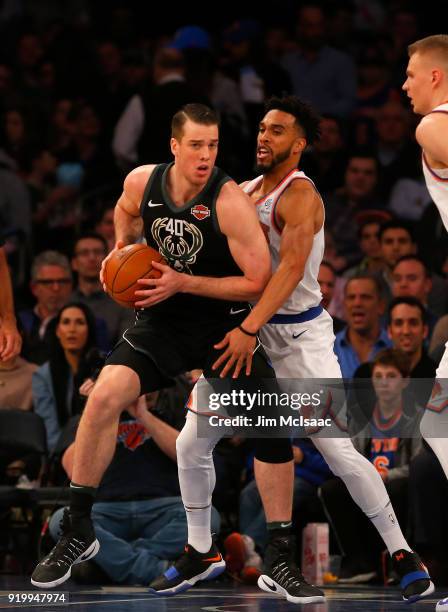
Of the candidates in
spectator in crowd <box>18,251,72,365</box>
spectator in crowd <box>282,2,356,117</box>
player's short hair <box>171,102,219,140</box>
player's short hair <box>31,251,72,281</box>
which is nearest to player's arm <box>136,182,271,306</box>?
player's short hair <box>171,102,219,140</box>

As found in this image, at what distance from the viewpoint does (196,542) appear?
621cm

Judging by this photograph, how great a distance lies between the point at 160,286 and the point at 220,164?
2.87m

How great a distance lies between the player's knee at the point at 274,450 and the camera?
6008 millimetres

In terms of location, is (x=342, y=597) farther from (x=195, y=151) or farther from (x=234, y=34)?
(x=234, y=34)

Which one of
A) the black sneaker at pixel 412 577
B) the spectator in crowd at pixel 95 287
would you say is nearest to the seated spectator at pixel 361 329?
the spectator in crowd at pixel 95 287

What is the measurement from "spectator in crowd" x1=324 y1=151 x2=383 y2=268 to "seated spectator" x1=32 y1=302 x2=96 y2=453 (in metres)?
2.57

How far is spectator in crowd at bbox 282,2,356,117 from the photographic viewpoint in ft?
39.5

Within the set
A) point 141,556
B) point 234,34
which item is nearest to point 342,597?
point 141,556

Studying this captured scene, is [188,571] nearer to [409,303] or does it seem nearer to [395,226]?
[409,303]

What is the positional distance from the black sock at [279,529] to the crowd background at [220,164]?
1.51 m

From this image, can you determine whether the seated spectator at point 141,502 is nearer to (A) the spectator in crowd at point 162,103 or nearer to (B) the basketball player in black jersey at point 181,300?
(B) the basketball player in black jersey at point 181,300

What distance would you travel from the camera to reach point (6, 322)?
639 centimetres

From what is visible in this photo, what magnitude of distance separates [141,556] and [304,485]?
3.77 ft

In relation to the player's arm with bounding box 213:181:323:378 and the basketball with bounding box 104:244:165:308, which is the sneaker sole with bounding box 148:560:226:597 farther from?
the basketball with bounding box 104:244:165:308
